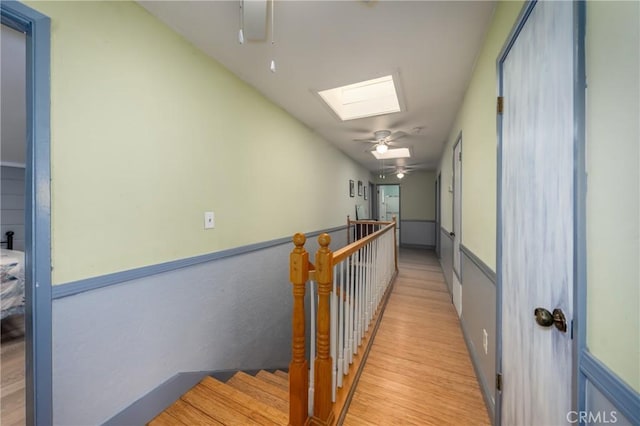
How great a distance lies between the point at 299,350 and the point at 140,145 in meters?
1.48

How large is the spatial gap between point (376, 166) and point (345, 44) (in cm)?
496

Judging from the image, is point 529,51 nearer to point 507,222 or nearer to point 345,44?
point 507,222

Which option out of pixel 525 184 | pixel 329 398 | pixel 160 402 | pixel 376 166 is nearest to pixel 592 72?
pixel 525 184

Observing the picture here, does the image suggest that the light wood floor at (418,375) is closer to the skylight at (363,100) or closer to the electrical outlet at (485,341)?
the electrical outlet at (485,341)

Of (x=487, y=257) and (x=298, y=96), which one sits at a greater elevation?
(x=298, y=96)

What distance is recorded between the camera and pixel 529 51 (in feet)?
3.04

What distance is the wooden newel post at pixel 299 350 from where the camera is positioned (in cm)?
117

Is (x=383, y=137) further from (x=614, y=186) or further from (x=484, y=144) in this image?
(x=614, y=186)

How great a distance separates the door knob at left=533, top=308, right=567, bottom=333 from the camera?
27.4 inches

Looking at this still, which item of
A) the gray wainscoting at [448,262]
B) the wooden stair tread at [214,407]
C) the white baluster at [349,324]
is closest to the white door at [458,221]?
the gray wainscoting at [448,262]

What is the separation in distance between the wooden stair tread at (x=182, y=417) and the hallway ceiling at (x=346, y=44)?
2.39 meters

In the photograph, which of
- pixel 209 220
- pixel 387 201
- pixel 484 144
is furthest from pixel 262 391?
pixel 387 201

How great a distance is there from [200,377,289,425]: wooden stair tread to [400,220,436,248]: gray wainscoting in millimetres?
6712

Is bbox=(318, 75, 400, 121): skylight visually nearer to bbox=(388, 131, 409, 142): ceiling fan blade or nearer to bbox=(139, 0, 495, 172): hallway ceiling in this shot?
bbox=(139, 0, 495, 172): hallway ceiling
